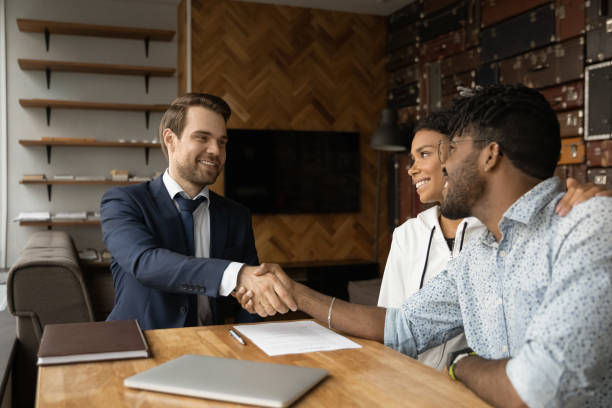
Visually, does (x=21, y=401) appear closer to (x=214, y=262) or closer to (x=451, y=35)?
(x=214, y=262)

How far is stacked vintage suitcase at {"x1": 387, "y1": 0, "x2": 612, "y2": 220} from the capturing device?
3.32 m

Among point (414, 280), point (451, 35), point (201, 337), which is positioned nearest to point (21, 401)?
point (201, 337)

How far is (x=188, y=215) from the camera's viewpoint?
2.04 m

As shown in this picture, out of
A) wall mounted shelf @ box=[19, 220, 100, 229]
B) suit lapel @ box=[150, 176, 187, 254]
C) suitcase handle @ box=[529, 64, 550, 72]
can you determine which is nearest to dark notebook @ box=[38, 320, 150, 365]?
suit lapel @ box=[150, 176, 187, 254]

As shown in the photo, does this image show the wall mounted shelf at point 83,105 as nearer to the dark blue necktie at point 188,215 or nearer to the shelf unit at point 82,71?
the shelf unit at point 82,71

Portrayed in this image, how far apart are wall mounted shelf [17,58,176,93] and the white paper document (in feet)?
13.3

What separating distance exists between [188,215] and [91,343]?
871mm

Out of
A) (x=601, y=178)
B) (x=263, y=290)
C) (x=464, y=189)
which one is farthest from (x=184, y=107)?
(x=601, y=178)

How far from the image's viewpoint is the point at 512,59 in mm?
4039

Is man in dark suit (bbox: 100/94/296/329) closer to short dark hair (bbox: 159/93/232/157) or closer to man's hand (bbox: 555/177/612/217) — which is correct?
short dark hair (bbox: 159/93/232/157)

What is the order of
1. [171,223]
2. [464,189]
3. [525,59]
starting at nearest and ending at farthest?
[464,189]
[171,223]
[525,59]

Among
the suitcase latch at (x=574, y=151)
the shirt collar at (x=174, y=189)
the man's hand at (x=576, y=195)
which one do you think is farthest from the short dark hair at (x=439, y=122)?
the suitcase latch at (x=574, y=151)

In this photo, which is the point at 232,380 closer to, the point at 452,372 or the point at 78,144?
the point at 452,372

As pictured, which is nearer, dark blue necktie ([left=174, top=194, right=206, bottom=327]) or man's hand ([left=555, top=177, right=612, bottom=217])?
man's hand ([left=555, top=177, right=612, bottom=217])
